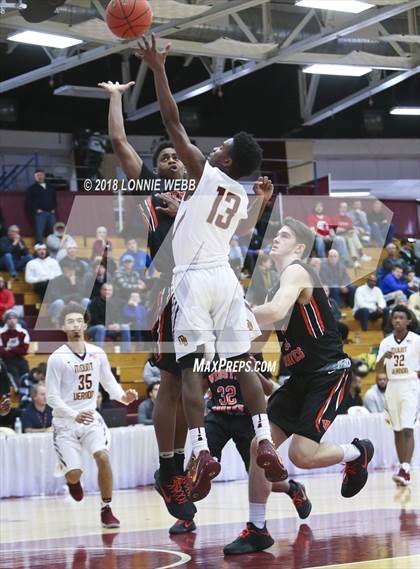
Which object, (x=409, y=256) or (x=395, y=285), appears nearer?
(x=395, y=285)

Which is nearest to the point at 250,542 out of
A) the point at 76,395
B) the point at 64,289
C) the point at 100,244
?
the point at 76,395

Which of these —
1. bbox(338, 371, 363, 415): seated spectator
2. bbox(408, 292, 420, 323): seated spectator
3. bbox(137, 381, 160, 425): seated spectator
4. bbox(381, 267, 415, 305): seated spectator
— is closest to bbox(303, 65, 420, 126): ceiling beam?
bbox(381, 267, 415, 305): seated spectator

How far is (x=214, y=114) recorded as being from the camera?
2761cm

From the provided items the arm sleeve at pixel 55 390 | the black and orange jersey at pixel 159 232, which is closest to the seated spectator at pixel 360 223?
the arm sleeve at pixel 55 390

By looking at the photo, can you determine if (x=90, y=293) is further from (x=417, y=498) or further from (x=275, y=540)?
(x=275, y=540)

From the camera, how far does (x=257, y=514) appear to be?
734 centimetres

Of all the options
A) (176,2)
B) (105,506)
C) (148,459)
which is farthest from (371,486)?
(176,2)

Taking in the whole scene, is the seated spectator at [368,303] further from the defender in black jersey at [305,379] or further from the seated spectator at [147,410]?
the defender in black jersey at [305,379]

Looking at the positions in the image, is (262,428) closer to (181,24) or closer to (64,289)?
(64,289)

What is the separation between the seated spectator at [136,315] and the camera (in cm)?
1725

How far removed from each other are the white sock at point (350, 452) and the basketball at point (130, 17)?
336cm

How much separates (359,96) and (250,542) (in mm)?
20503

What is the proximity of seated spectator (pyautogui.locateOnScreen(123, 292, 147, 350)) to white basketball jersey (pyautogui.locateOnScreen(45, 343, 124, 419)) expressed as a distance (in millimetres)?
6431

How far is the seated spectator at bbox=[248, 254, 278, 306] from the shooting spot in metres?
17.1
